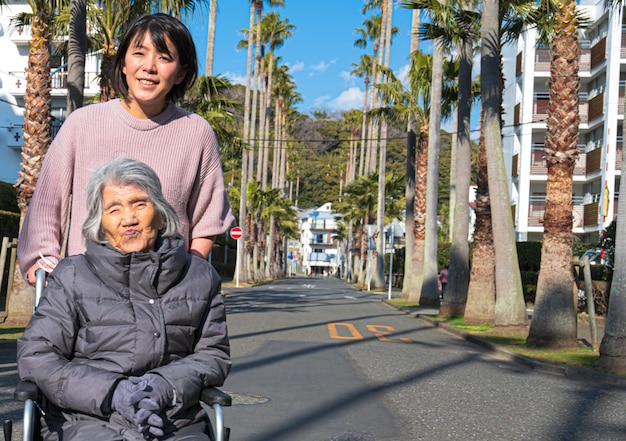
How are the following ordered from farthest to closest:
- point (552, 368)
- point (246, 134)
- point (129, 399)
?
1. point (246, 134)
2. point (552, 368)
3. point (129, 399)

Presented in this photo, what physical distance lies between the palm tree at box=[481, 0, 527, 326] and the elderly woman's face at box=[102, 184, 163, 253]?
13237 mm

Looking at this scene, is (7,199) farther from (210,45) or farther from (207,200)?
(207,200)

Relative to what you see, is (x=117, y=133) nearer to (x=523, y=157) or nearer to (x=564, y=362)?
(x=564, y=362)

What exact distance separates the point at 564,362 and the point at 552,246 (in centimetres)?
243

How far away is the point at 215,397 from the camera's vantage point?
3.11 meters

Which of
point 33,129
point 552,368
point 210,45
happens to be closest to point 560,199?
point 552,368

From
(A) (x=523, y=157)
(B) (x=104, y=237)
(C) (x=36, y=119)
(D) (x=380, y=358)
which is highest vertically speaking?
(A) (x=523, y=157)

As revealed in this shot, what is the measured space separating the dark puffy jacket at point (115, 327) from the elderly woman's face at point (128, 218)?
0.39 feet

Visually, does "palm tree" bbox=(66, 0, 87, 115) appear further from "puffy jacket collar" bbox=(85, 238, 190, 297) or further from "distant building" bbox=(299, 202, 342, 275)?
"distant building" bbox=(299, 202, 342, 275)

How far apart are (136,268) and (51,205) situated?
0.72 m

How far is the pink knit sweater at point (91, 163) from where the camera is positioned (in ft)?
11.7

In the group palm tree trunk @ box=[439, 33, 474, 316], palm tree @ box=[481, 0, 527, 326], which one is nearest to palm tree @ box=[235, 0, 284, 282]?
palm tree trunk @ box=[439, 33, 474, 316]

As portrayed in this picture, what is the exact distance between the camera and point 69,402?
9.77ft

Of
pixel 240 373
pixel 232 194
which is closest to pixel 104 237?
pixel 240 373
